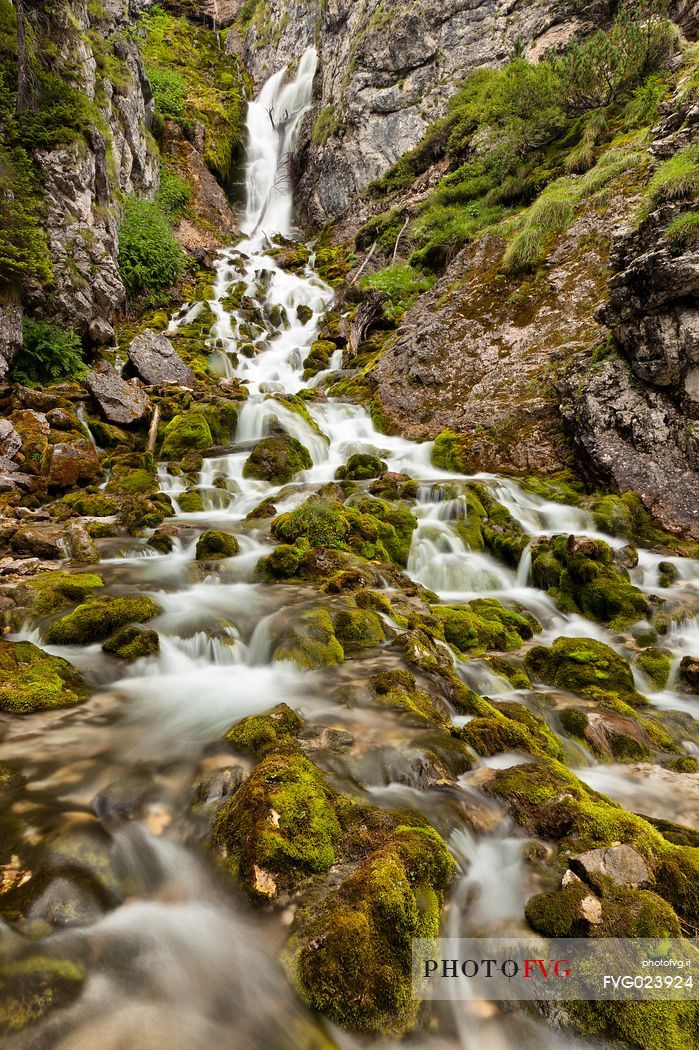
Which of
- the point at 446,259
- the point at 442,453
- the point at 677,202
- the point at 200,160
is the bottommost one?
the point at 442,453

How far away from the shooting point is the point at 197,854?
101 inches

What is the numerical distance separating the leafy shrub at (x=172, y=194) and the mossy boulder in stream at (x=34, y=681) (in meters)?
27.6

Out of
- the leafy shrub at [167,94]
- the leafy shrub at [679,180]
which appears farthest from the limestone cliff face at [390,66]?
the leafy shrub at [679,180]

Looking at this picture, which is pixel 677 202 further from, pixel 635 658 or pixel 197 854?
pixel 197 854

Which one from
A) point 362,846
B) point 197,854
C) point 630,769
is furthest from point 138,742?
point 630,769

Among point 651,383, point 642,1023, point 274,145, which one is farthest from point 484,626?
point 274,145

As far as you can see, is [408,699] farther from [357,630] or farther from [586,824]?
[586,824]

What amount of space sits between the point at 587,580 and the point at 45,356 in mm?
14328

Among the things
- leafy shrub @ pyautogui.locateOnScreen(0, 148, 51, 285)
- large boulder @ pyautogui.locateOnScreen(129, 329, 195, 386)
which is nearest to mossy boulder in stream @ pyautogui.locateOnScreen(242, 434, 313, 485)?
large boulder @ pyautogui.locateOnScreen(129, 329, 195, 386)

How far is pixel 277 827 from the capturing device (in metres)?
2.47

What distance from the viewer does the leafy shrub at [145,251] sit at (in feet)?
64.6

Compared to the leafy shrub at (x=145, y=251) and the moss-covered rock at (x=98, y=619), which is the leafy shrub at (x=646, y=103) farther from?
the moss-covered rock at (x=98, y=619)

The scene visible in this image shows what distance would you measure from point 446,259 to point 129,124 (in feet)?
52.7

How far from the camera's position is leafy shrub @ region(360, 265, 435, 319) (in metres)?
18.2
